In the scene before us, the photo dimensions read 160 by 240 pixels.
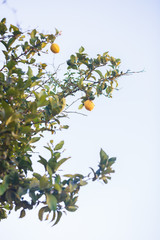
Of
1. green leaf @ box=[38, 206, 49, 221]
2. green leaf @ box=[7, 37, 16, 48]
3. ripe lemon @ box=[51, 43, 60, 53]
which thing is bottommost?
green leaf @ box=[38, 206, 49, 221]

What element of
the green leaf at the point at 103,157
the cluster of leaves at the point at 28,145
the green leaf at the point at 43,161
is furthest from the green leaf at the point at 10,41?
the green leaf at the point at 103,157

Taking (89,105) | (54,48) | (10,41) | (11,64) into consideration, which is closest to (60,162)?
(11,64)

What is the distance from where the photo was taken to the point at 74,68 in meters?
2.94

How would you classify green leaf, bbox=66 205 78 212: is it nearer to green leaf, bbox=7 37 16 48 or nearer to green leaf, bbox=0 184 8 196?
green leaf, bbox=0 184 8 196

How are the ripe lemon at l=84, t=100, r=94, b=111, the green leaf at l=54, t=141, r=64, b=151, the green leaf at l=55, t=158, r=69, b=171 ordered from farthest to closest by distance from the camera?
the ripe lemon at l=84, t=100, r=94, b=111
the green leaf at l=54, t=141, r=64, b=151
the green leaf at l=55, t=158, r=69, b=171

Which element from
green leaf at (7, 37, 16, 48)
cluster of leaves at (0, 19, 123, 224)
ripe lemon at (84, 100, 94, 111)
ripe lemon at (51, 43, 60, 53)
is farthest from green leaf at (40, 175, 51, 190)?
ripe lemon at (51, 43, 60, 53)

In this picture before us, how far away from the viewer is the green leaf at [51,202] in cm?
155

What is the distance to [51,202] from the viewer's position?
5.12 feet

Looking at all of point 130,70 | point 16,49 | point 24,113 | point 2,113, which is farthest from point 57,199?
point 130,70

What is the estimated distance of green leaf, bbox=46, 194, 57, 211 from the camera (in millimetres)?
1549

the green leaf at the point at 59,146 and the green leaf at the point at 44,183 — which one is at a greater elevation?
the green leaf at the point at 59,146

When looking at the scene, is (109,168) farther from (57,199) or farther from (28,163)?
(28,163)

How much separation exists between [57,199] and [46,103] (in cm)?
71

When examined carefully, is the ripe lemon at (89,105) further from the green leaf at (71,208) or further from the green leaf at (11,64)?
the green leaf at (71,208)
